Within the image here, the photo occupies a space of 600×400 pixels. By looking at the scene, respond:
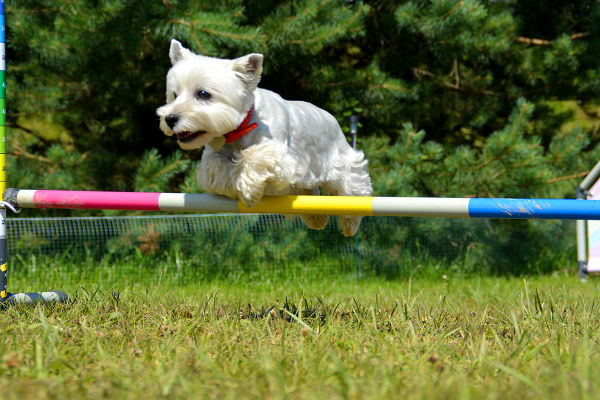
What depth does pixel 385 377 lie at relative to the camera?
79.1 inches

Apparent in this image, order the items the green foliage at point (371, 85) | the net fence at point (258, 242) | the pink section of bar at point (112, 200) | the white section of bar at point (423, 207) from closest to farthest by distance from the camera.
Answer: the white section of bar at point (423, 207) < the pink section of bar at point (112, 200) < the green foliage at point (371, 85) < the net fence at point (258, 242)

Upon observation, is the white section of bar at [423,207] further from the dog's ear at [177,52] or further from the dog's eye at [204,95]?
the dog's ear at [177,52]

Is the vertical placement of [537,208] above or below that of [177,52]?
below

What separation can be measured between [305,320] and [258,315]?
0.98 feet

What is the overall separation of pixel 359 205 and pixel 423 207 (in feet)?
0.90

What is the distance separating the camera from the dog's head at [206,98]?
2.64 meters

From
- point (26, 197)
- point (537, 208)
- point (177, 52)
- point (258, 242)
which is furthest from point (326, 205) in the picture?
point (258, 242)

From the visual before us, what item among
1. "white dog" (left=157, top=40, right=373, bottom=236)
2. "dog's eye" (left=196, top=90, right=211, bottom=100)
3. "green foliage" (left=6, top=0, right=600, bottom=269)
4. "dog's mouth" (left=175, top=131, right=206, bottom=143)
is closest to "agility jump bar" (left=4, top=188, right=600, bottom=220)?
"white dog" (left=157, top=40, right=373, bottom=236)

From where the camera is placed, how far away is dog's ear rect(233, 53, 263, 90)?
279 cm

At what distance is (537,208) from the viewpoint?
8.75 ft

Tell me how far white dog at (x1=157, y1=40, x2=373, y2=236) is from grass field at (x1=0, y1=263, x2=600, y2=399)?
63 centimetres

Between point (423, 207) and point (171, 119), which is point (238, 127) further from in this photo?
point (423, 207)

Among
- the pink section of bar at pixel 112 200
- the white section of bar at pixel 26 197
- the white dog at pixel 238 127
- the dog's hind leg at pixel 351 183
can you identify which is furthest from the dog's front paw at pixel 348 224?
the white section of bar at pixel 26 197

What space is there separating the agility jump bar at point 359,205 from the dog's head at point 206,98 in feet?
0.95
